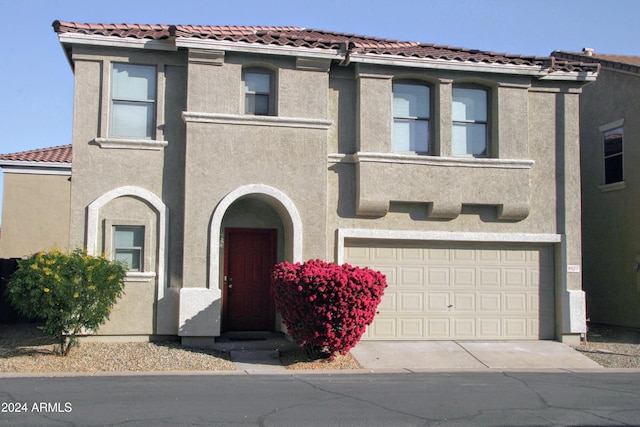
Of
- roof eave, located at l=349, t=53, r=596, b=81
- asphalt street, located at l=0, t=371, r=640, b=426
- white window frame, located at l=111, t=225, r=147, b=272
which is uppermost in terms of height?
roof eave, located at l=349, t=53, r=596, b=81

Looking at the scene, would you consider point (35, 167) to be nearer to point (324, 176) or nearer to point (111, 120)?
point (111, 120)

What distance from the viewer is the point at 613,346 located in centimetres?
1623

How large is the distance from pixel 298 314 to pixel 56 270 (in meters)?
4.42

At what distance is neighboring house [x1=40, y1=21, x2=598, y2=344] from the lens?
14.8 meters

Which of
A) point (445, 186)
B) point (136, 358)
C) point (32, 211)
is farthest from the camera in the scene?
point (32, 211)

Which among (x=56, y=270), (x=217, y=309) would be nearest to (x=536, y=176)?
(x=217, y=309)

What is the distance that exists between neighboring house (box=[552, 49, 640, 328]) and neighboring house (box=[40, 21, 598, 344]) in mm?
2651

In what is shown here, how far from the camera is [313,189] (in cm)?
1525

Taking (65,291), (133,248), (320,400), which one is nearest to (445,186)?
(133,248)

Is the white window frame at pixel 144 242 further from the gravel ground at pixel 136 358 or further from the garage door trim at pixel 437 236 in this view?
the garage door trim at pixel 437 236

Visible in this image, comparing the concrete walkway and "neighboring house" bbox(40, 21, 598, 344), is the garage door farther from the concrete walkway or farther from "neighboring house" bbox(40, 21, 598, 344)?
the concrete walkway

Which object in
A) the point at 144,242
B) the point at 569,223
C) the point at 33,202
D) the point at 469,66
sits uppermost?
the point at 469,66

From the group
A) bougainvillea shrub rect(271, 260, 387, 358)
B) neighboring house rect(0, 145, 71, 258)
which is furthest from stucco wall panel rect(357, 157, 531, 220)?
neighboring house rect(0, 145, 71, 258)

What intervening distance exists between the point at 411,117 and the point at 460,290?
13.3ft
